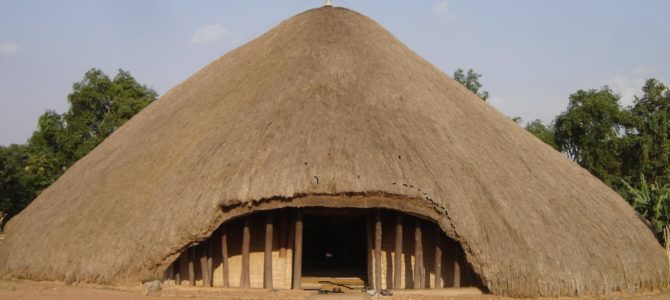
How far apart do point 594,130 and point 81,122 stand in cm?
2988

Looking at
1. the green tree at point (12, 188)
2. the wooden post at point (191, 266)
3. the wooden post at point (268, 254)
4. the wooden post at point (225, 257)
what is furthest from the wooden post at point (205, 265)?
the green tree at point (12, 188)

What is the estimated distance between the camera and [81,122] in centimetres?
3344

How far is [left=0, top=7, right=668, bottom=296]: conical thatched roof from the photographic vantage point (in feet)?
33.1

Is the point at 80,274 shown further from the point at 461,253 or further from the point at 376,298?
the point at 461,253

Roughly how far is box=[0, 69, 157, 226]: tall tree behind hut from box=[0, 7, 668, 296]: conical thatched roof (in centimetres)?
1986

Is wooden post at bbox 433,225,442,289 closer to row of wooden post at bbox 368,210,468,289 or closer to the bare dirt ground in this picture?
row of wooden post at bbox 368,210,468,289

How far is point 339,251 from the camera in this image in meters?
15.8

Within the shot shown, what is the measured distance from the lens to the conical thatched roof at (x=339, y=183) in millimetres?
10086

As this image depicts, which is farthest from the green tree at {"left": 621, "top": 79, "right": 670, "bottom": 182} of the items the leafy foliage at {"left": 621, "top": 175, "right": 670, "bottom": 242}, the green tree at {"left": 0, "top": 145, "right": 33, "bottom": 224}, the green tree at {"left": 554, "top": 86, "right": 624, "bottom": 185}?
the green tree at {"left": 0, "top": 145, "right": 33, "bottom": 224}

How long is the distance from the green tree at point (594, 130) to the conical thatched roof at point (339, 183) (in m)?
17.5

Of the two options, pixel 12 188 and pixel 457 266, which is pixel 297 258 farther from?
pixel 12 188

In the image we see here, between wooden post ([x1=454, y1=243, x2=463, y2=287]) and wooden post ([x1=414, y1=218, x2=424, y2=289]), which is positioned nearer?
wooden post ([x1=414, y1=218, x2=424, y2=289])

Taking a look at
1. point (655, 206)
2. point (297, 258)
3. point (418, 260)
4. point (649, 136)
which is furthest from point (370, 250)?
point (649, 136)

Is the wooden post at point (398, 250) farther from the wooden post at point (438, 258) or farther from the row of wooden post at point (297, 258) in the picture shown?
the wooden post at point (438, 258)
